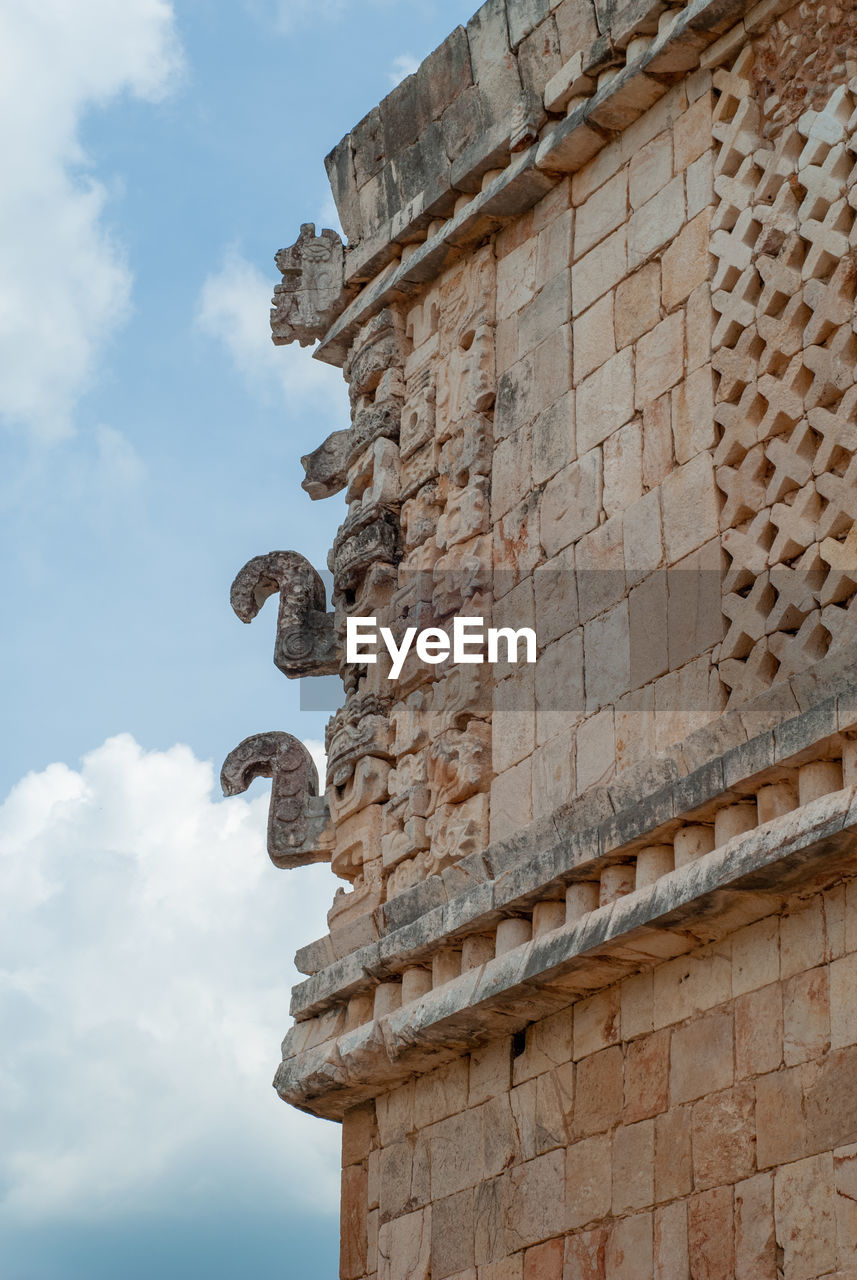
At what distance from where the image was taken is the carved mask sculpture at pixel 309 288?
8.84m

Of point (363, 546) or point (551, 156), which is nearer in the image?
point (551, 156)

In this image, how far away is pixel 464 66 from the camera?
8.16 meters

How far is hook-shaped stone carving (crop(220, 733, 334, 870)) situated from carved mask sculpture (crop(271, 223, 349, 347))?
201cm

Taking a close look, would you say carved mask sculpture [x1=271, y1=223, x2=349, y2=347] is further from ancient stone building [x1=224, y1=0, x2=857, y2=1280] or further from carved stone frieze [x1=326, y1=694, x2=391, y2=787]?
carved stone frieze [x1=326, y1=694, x2=391, y2=787]

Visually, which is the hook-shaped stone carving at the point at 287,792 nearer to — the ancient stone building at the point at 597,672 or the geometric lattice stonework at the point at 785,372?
the ancient stone building at the point at 597,672

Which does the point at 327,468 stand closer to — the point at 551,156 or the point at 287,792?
the point at 287,792

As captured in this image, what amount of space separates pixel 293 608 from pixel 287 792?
0.86m

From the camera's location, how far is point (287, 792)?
8.05 metres

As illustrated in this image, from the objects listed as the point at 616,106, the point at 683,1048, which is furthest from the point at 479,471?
the point at 683,1048

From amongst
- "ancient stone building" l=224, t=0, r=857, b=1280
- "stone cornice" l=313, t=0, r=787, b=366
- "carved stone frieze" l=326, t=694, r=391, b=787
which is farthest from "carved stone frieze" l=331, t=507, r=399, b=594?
"stone cornice" l=313, t=0, r=787, b=366

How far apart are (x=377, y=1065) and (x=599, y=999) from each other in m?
1.09

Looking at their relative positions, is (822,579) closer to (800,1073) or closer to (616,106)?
(800,1073)

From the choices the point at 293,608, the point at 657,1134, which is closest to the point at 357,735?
the point at 293,608

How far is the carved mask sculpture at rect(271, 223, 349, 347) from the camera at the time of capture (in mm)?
8836
